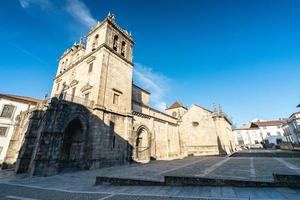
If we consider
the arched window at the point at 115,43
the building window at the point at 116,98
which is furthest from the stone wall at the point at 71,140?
the arched window at the point at 115,43

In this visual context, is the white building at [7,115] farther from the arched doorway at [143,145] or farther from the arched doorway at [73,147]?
the arched doorway at [143,145]

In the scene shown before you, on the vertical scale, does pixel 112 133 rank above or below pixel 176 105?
below

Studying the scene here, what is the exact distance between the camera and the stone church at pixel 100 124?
1419 centimetres

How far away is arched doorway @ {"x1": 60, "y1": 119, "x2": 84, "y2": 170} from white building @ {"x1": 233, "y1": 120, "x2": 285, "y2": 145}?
6937 centimetres

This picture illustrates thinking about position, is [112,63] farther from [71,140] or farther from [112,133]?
[71,140]

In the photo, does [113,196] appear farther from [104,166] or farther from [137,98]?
[137,98]

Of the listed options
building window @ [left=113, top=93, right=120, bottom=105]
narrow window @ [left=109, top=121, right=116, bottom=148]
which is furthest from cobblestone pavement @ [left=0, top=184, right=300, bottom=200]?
building window @ [left=113, top=93, right=120, bottom=105]

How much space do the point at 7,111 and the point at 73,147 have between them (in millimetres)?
15601

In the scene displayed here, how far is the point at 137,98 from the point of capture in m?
28.8

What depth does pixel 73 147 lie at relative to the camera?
17203mm

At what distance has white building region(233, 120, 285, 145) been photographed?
63.9 meters

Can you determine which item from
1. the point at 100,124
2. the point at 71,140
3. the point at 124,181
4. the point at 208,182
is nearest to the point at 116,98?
the point at 100,124

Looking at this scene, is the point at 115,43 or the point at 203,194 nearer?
the point at 203,194

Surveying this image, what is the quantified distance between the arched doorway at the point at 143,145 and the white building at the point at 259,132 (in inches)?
2338
